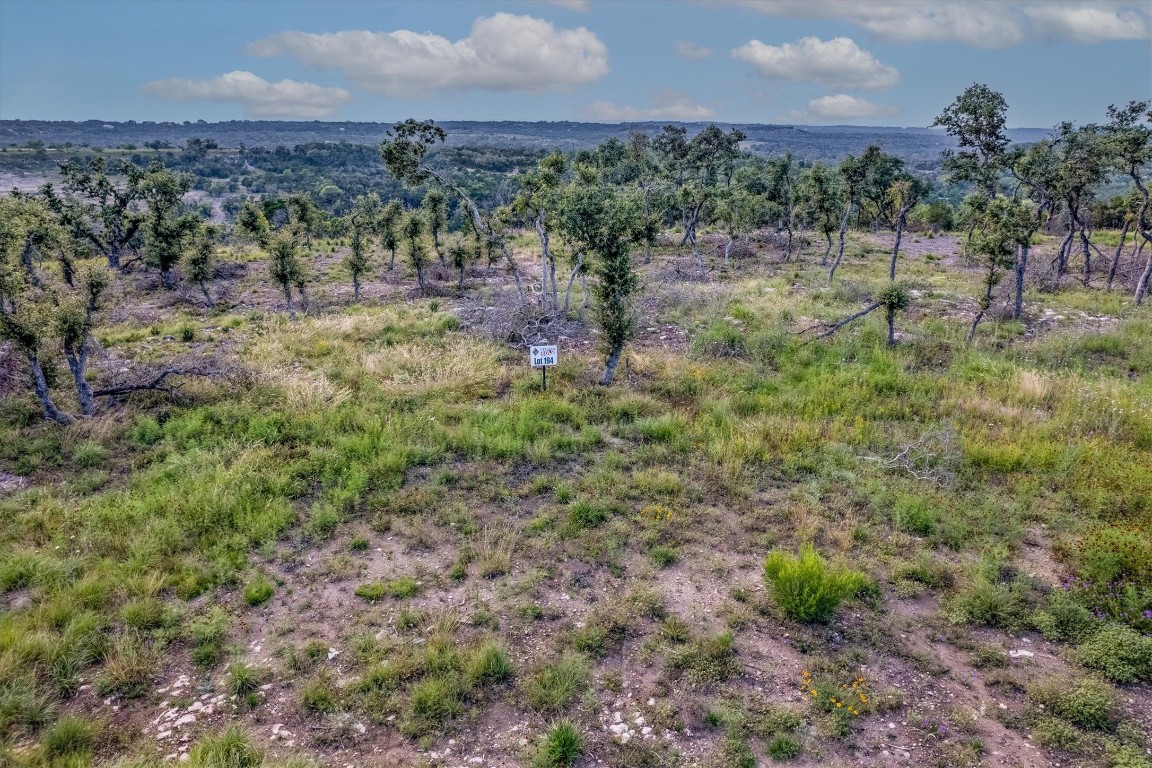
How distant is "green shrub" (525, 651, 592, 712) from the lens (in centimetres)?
550

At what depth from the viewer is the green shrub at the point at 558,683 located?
217 inches

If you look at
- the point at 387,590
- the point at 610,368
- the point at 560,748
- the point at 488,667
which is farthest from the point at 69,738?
the point at 610,368

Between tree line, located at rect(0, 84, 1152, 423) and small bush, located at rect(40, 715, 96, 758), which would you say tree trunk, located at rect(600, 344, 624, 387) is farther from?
small bush, located at rect(40, 715, 96, 758)

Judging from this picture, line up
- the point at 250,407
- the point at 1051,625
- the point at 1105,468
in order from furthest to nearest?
the point at 250,407, the point at 1105,468, the point at 1051,625

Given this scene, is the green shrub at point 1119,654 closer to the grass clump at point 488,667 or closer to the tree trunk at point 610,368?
the grass clump at point 488,667

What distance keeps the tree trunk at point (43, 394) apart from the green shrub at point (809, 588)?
12.5 metres

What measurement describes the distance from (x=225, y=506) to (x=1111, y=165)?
87.9 feet

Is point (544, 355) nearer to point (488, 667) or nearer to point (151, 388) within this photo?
point (488, 667)

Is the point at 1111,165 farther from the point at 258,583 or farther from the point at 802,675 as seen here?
the point at 258,583

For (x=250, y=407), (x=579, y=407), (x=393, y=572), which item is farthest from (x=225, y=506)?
(x=579, y=407)

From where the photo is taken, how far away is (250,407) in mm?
11547

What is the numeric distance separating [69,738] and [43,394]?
8.10 meters

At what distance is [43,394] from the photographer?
10.5 meters

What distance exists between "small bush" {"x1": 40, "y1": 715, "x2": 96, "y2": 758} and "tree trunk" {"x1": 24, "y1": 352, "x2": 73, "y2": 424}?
7.82 metres
